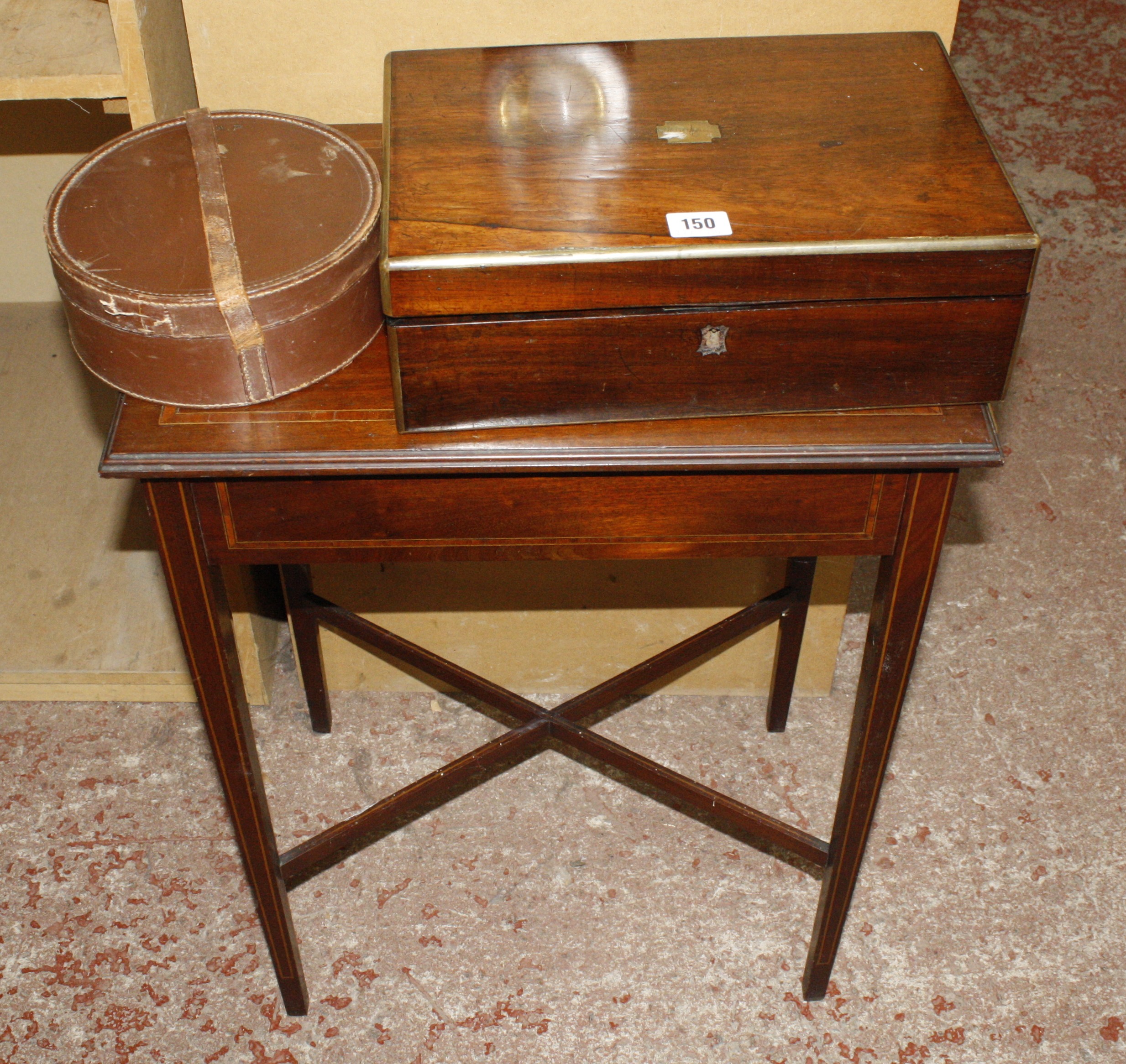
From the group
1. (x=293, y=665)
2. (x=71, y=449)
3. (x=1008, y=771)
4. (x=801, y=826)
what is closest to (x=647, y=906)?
(x=801, y=826)

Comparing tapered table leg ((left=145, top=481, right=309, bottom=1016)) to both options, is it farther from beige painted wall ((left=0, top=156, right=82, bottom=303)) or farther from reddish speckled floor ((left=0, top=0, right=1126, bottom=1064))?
beige painted wall ((left=0, top=156, right=82, bottom=303))

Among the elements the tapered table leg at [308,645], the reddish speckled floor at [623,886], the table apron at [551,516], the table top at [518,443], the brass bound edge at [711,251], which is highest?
the brass bound edge at [711,251]

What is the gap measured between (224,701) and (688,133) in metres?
0.71

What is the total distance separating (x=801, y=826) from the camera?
6.14 ft

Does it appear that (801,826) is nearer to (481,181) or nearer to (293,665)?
(293,665)

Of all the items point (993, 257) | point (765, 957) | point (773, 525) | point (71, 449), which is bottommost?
point (765, 957)

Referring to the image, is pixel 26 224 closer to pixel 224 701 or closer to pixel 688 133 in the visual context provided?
pixel 224 701

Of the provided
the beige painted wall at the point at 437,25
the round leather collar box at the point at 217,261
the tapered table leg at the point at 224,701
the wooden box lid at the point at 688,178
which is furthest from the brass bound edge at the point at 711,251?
the beige painted wall at the point at 437,25

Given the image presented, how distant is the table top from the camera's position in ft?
3.58

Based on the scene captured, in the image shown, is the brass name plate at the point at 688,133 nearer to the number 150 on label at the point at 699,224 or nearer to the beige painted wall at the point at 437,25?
the number 150 on label at the point at 699,224

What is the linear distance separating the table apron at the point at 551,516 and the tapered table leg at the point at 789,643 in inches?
22.0

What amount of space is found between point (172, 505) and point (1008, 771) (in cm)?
132

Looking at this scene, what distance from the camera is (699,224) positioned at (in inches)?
41.6

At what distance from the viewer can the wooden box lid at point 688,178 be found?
1.04 meters
